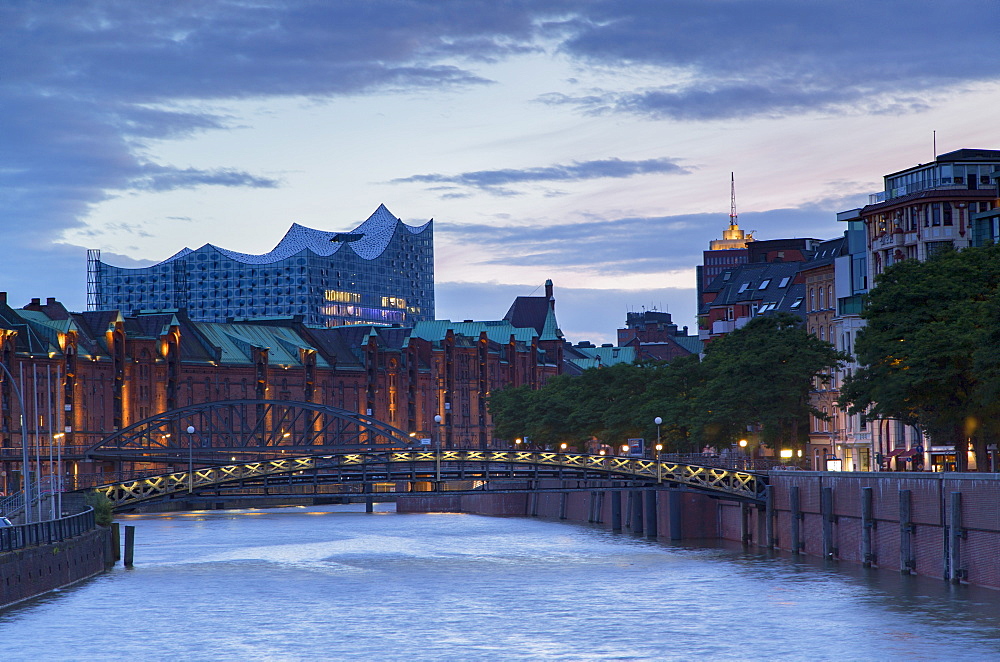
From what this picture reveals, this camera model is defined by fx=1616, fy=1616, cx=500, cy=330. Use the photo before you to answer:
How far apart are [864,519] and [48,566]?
130ft

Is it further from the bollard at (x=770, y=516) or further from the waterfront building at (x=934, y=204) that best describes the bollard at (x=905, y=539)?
the waterfront building at (x=934, y=204)

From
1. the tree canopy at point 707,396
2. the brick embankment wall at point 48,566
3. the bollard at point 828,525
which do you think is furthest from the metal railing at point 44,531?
the tree canopy at point 707,396

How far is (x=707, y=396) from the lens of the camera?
11025cm

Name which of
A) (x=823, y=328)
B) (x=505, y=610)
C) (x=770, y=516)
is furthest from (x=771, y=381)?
(x=505, y=610)

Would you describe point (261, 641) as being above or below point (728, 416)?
below

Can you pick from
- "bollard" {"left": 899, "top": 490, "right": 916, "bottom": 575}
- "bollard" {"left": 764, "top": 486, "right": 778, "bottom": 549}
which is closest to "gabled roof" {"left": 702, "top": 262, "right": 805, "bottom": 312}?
"bollard" {"left": 764, "top": 486, "right": 778, "bottom": 549}

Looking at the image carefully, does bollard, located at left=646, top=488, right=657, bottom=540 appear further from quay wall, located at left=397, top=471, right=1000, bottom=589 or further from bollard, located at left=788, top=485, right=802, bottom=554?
bollard, located at left=788, top=485, right=802, bottom=554

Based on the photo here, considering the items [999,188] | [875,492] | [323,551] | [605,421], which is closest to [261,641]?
[875,492]

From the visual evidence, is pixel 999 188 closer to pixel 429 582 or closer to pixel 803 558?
pixel 803 558

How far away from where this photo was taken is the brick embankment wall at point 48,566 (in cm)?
6662

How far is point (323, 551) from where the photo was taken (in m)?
112

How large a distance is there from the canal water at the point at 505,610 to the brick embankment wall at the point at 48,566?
0.79 m

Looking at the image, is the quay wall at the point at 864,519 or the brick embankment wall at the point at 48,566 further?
the quay wall at the point at 864,519

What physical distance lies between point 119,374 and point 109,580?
10357 cm
